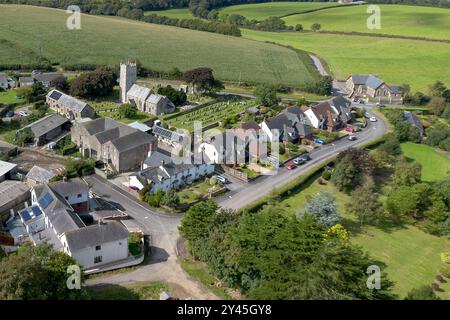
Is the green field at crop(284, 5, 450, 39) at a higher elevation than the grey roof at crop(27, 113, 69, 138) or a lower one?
higher

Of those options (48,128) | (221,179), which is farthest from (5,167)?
(221,179)

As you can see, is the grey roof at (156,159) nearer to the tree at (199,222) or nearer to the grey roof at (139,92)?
the tree at (199,222)

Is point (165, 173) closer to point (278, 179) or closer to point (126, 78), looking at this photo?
point (278, 179)

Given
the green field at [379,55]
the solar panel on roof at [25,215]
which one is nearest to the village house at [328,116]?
A: the green field at [379,55]

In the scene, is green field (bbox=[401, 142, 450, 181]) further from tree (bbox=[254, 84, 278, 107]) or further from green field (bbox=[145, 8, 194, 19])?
green field (bbox=[145, 8, 194, 19])

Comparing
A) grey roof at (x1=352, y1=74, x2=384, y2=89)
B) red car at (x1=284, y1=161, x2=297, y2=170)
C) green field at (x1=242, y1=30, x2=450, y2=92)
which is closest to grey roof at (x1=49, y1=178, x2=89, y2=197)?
red car at (x1=284, y1=161, x2=297, y2=170)

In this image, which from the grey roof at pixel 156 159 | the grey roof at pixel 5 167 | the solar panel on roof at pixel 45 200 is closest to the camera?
the solar panel on roof at pixel 45 200

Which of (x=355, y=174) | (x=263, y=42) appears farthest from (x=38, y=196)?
(x=263, y=42)
